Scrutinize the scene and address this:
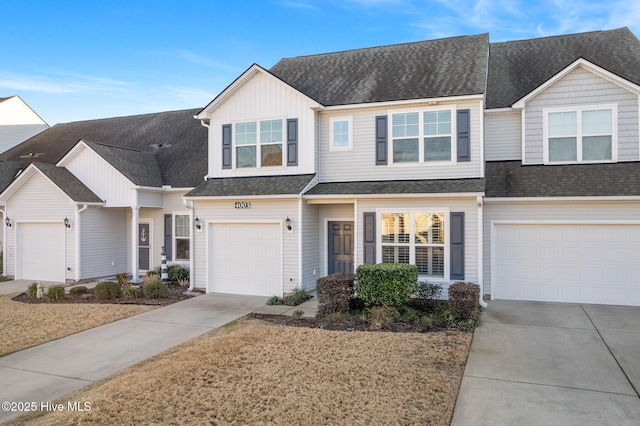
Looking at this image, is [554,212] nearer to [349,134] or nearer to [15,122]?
[349,134]

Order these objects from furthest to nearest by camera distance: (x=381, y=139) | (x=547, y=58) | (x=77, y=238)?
1. (x=77, y=238)
2. (x=547, y=58)
3. (x=381, y=139)

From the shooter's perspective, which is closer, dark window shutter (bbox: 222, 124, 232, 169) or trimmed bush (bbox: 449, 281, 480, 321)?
trimmed bush (bbox: 449, 281, 480, 321)

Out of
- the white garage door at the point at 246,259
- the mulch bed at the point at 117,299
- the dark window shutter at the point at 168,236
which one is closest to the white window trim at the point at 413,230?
the white garage door at the point at 246,259

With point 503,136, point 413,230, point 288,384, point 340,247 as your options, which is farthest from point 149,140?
point 288,384

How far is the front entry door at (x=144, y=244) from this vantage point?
16.0m

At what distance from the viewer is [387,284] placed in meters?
9.36

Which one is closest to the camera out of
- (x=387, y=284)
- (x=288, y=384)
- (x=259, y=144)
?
(x=288, y=384)

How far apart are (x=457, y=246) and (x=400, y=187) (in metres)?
2.09

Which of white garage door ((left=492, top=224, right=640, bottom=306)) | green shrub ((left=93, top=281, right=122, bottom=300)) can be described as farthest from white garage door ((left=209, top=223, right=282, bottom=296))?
white garage door ((left=492, top=224, right=640, bottom=306))

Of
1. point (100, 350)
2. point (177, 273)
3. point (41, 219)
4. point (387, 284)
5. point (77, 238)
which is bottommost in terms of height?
point (100, 350)

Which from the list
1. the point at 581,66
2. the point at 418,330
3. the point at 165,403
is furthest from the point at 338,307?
the point at 581,66

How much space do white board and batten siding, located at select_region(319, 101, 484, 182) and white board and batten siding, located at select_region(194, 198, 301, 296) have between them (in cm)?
175

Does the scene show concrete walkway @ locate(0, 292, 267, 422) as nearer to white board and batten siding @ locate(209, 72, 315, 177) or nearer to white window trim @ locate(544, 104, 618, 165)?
white board and batten siding @ locate(209, 72, 315, 177)

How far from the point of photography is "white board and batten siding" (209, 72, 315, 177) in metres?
12.3
